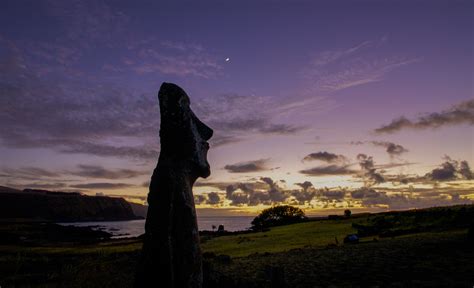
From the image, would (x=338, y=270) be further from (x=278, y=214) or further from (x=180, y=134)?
(x=278, y=214)

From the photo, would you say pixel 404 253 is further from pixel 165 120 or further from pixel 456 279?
pixel 165 120

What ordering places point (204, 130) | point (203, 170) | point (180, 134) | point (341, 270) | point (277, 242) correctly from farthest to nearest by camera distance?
point (277, 242) → point (341, 270) → point (204, 130) → point (203, 170) → point (180, 134)

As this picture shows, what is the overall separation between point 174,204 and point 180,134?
4.83 ft

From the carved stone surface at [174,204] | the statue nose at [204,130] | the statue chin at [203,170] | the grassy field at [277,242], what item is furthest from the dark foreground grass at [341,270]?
the grassy field at [277,242]

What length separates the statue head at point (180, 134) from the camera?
8.19m

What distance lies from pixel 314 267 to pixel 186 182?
10922 mm

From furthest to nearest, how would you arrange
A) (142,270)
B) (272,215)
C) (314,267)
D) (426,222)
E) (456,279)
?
(272,215), (426,222), (314,267), (456,279), (142,270)

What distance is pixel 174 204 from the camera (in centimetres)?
771

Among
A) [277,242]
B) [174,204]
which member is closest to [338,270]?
[174,204]

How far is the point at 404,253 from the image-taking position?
18.7 metres

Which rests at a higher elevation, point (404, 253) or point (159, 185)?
point (159, 185)

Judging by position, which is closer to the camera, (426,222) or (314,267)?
(314,267)

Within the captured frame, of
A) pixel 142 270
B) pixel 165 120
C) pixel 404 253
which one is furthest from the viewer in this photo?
pixel 404 253

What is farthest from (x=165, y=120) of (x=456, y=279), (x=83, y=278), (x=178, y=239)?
(x=456, y=279)
